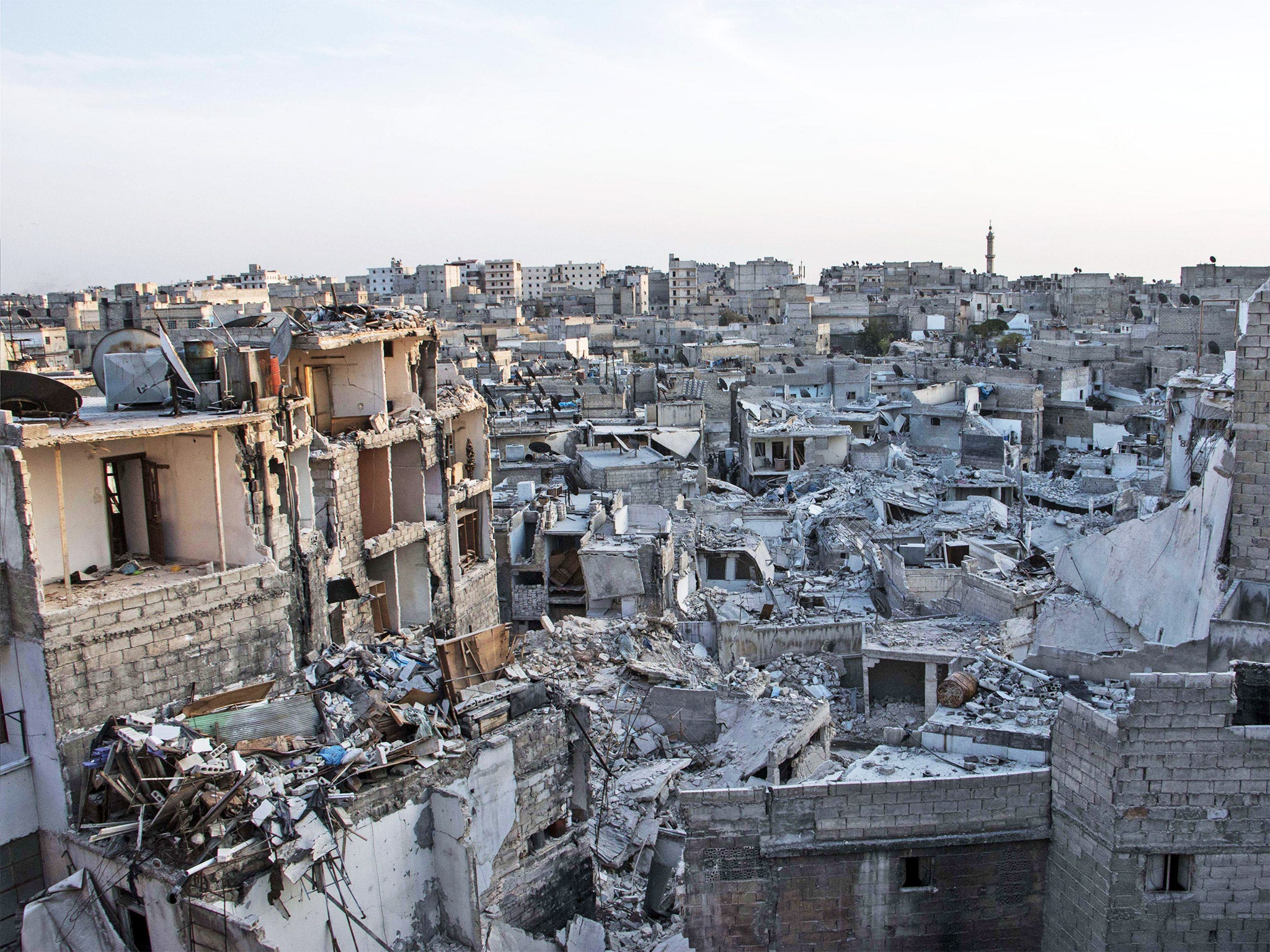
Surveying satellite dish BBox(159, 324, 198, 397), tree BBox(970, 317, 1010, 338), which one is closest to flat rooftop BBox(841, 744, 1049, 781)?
satellite dish BBox(159, 324, 198, 397)

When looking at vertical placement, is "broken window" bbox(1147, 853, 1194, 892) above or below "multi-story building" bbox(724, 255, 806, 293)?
below

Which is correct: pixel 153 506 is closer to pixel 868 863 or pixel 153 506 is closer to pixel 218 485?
pixel 218 485

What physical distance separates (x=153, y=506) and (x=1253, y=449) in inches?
Answer: 406

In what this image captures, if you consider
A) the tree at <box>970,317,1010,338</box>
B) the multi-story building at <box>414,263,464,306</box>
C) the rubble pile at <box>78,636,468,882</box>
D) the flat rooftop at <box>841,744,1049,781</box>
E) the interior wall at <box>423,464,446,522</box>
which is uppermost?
the multi-story building at <box>414,263,464,306</box>

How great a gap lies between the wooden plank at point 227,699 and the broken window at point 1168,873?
23.8ft

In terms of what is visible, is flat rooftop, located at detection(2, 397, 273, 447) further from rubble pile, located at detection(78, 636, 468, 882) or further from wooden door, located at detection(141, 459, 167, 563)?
rubble pile, located at detection(78, 636, 468, 882)

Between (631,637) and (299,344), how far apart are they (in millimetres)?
6083

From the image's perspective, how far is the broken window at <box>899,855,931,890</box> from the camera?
8766 millimetres

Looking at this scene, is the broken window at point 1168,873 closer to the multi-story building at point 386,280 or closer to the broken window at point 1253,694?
the broken window at point 1253,694

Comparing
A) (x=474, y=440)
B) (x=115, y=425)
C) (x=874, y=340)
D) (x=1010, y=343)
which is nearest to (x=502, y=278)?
(x=874, y=340)

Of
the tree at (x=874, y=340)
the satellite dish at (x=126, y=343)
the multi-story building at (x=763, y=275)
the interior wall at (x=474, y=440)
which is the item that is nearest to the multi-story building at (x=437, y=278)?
the multi-story building at (x=763, y=275)

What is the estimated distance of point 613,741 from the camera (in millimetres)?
12438

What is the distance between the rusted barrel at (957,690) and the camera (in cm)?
1010

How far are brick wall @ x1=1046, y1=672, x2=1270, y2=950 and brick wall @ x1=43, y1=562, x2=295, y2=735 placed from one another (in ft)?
22.5
